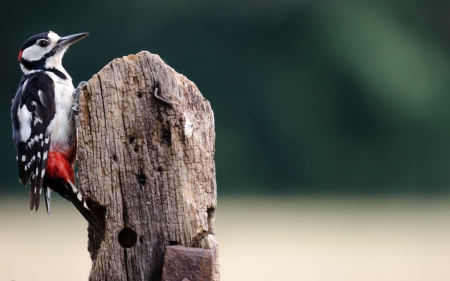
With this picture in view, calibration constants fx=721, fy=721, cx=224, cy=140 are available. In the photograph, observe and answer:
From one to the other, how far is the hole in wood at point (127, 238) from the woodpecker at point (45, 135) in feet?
1.98

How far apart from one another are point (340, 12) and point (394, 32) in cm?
130

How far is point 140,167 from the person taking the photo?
8.61 feet

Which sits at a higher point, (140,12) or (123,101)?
(140,12)

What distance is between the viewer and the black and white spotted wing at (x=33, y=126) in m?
3.44

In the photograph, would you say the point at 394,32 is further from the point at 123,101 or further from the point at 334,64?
the point at 123,101

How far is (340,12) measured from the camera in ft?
54.0

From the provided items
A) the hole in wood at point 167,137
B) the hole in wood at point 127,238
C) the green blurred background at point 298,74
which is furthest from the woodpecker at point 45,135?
the green blurred background at point 298,74

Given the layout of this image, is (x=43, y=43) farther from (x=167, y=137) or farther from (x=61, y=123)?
(x=167, y=137)

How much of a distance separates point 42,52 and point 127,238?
1866mm

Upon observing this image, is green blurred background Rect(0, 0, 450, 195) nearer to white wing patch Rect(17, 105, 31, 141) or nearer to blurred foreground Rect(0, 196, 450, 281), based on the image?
blurred foreground Rect(0, 196, 450, 281)

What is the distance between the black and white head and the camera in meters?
4.09

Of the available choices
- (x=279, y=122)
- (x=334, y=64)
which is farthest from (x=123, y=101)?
(x=334, y=64)

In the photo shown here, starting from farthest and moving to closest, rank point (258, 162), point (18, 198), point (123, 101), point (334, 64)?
1. point (334, 64)
2. point (258, 162)
3. point (18, 198)
4. point (123, 101)

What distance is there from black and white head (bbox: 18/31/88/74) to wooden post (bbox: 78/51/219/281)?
1.53m
